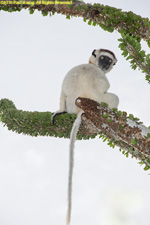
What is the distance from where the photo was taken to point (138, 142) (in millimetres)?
5176

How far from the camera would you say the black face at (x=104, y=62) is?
9055 mm

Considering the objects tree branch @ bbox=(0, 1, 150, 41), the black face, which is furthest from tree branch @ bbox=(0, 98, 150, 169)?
the black face

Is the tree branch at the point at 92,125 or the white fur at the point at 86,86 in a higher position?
the white fur at the point at 86,86

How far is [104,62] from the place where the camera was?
9.05 m

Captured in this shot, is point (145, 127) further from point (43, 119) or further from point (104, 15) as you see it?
point (43, 119)

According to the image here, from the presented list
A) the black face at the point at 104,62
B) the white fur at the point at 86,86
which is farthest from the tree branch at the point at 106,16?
the black face at the point at 104,62

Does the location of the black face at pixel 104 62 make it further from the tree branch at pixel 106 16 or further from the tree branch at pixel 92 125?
the tree branch at pixel 106 16

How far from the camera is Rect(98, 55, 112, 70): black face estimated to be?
29.7 ft

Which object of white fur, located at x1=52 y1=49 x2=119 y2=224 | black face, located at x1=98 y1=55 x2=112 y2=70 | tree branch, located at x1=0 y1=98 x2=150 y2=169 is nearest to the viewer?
tree branch, located at x1=0 y1=98 x2=150 y2=169

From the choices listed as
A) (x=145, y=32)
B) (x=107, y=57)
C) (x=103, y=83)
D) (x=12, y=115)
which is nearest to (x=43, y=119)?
(x=12, y=115)

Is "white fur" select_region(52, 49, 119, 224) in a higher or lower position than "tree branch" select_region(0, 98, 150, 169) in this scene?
higher

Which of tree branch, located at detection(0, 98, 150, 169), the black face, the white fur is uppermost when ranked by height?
the black face

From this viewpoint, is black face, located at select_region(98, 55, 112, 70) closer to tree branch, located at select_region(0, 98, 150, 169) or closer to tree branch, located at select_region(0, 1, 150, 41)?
tree branch, located at select_region(0, 98, 150, 169)

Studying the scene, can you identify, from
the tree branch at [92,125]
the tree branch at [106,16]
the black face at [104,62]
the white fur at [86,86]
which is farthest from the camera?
the black face at [104,62]
